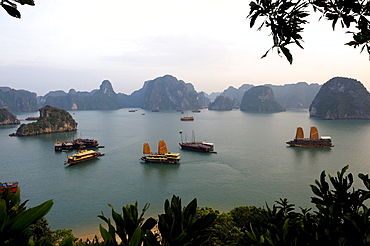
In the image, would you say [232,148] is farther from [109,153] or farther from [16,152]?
[16,152]

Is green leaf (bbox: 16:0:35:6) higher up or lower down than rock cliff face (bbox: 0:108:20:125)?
higher up

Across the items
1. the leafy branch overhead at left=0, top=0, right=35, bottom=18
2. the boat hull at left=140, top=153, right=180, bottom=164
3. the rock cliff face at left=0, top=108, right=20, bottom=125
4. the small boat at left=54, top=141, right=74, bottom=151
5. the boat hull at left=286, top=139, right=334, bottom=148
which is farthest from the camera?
the rock cliff face at left=0, top=108, right=20, bottom=125

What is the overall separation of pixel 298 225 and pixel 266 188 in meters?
30.8

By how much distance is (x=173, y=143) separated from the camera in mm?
68688

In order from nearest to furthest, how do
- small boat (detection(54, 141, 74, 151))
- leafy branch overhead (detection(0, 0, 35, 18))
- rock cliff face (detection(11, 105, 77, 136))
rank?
1. leafy branch overhead (detection(0, 0, 35, 18))
2. small boat (detection(54, 141, 74, 151))
3. rock cliff face (detection(11, 105, 77, 136))

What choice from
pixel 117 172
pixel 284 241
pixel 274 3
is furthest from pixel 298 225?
pixel 117 172

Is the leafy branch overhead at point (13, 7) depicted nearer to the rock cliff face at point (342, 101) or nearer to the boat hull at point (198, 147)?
the boat hull at point (198, 147)

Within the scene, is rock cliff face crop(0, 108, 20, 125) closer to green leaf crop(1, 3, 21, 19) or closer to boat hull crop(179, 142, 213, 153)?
boat hull crop(179, 142, 213, 153)

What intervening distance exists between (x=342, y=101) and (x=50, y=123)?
15654cm

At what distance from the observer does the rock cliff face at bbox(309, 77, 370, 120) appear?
137125 millimetres

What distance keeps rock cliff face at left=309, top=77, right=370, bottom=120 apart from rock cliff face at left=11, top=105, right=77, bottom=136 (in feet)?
445

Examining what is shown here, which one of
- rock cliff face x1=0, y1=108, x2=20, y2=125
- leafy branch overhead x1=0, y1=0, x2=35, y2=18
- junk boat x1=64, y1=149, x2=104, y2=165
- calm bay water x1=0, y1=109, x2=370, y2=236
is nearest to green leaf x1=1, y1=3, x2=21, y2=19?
leafy branch overhead x1=0, y1=0, x2=35, y2=18

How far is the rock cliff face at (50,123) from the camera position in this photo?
88.2 metres

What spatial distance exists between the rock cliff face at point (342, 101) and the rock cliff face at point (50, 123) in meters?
135
